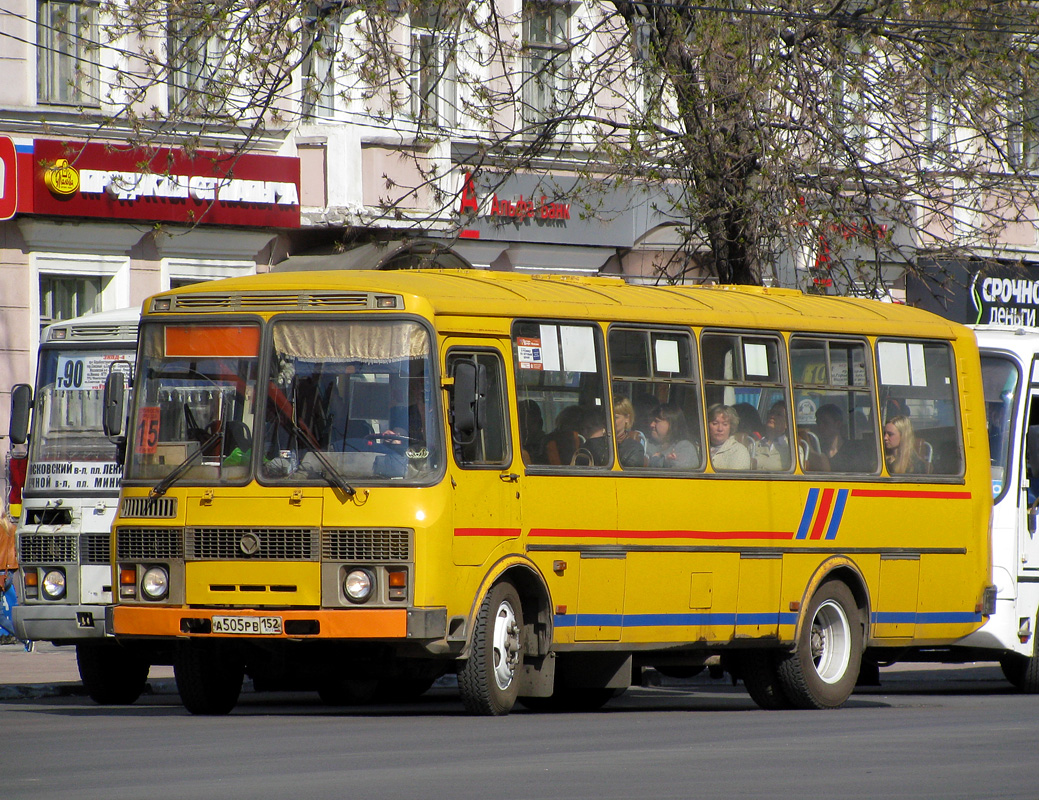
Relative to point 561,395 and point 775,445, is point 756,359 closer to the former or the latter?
point 775,445

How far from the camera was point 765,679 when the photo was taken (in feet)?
47.8

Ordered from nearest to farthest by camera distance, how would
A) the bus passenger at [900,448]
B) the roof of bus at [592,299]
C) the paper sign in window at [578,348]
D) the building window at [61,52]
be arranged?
the roof of bus at [592,299]
the paper sign in window at [578,348]
the bus passenger at [900,448]
the building window at [61,52]

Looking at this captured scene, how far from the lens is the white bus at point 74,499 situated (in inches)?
583

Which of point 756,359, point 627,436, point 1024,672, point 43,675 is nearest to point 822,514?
point 756,359

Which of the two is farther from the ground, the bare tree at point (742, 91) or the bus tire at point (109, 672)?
the bare tree at point (742, 91)

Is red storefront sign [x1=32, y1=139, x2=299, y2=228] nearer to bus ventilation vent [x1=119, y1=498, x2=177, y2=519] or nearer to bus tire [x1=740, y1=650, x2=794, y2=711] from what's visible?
bus ventilation vent [x1=119, y1=498, x2=177, y2=519]

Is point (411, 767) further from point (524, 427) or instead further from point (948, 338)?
point (948, 338)

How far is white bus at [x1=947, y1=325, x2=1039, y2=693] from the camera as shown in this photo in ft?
53.5

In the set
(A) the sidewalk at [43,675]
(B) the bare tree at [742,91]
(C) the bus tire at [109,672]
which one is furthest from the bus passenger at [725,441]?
(A) the sidewalk at [43,675]

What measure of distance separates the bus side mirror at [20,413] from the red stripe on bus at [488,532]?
3821 millimetres

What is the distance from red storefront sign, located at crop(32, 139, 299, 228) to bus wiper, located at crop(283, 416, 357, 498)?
954cm

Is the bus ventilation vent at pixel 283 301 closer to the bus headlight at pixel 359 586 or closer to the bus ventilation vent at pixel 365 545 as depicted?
the bus ventilation vent at pixel 365 545

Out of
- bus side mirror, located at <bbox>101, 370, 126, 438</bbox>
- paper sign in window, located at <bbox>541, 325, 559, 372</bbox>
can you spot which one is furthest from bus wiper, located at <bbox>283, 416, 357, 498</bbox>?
paper sign in window, located at <bbox>541, 325, 559, 372</bbox>

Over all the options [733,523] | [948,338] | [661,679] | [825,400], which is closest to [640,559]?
[733,523]
